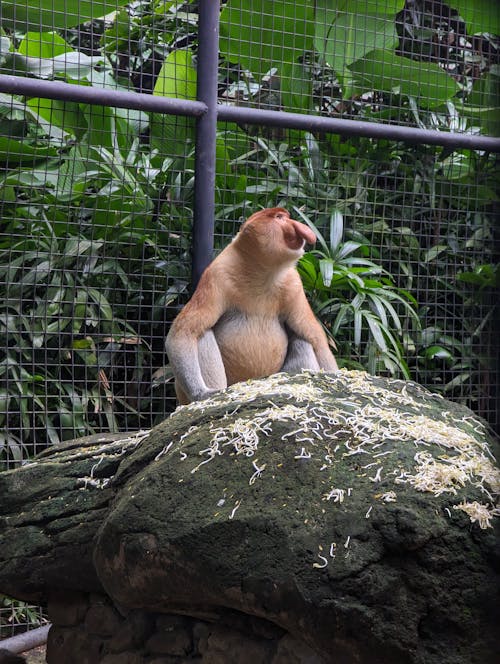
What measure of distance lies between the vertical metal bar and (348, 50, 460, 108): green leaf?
135 cm

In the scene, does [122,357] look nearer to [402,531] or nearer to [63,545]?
[63,545]

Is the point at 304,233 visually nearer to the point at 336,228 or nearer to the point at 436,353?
the point at 336,228

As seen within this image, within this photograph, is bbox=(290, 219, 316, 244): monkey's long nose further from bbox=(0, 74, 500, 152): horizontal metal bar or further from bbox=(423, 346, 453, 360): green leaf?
bbox=(423, 346, 453, 360): green leaf

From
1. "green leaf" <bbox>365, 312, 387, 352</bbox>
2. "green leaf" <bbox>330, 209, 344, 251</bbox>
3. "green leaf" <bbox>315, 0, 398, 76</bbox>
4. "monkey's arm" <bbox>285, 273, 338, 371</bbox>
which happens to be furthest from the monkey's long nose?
"green leaf" <bbox>315, 0, 398, 76</bbox>

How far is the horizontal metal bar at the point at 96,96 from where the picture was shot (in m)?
4.88

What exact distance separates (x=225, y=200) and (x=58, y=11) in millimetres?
1635

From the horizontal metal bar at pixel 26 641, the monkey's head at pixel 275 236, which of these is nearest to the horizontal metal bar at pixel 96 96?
the monkey's head at pixel 275 236

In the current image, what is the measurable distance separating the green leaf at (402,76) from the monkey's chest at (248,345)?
2.14 metres

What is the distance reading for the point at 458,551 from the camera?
288cm

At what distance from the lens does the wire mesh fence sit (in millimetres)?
5621

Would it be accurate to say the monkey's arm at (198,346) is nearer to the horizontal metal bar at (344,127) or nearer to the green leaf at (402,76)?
the horizontal metal bar at (344,127)

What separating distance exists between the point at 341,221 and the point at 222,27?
63.2 inches

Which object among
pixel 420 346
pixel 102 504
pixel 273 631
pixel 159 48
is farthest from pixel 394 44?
pixel 273 631

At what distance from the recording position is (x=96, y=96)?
5.07 metres
